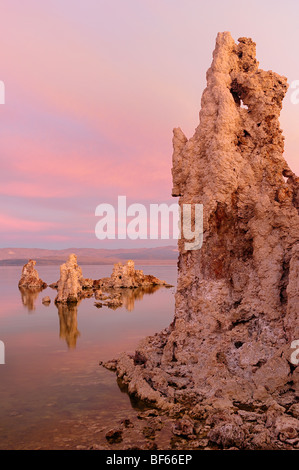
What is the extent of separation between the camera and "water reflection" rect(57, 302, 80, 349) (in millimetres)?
25469

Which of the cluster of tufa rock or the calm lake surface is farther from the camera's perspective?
the cluster of tufa rock

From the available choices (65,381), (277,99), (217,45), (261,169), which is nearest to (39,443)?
(65,381)

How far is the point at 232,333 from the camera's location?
48.6ft

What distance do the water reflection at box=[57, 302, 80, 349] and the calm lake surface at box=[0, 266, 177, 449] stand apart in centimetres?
7

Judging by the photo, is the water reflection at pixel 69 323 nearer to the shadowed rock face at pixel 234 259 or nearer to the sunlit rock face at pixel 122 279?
the shadowed rock face at pixel 234 259

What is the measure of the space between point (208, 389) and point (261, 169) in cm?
989

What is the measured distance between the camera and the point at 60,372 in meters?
17.4

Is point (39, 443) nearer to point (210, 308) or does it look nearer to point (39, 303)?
point (210, 308)

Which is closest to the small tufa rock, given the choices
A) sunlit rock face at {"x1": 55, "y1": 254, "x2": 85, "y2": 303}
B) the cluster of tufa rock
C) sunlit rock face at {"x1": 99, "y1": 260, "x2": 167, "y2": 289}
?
sunlit rock face at {"x1": 55, "y1": 254, "x2": 85, "y2": 303}

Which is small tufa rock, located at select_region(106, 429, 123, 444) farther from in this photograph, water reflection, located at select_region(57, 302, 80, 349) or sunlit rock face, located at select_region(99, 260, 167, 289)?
sunlit rock face, located at select_region(99, 260, 167, 289)

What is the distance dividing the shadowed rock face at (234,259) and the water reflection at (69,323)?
857cm

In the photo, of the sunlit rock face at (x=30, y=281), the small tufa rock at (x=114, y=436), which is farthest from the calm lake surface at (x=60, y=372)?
the sunlit rock face at (x=30, y=281)

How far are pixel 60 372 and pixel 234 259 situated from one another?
10.2 metres

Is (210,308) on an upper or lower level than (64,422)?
upper
